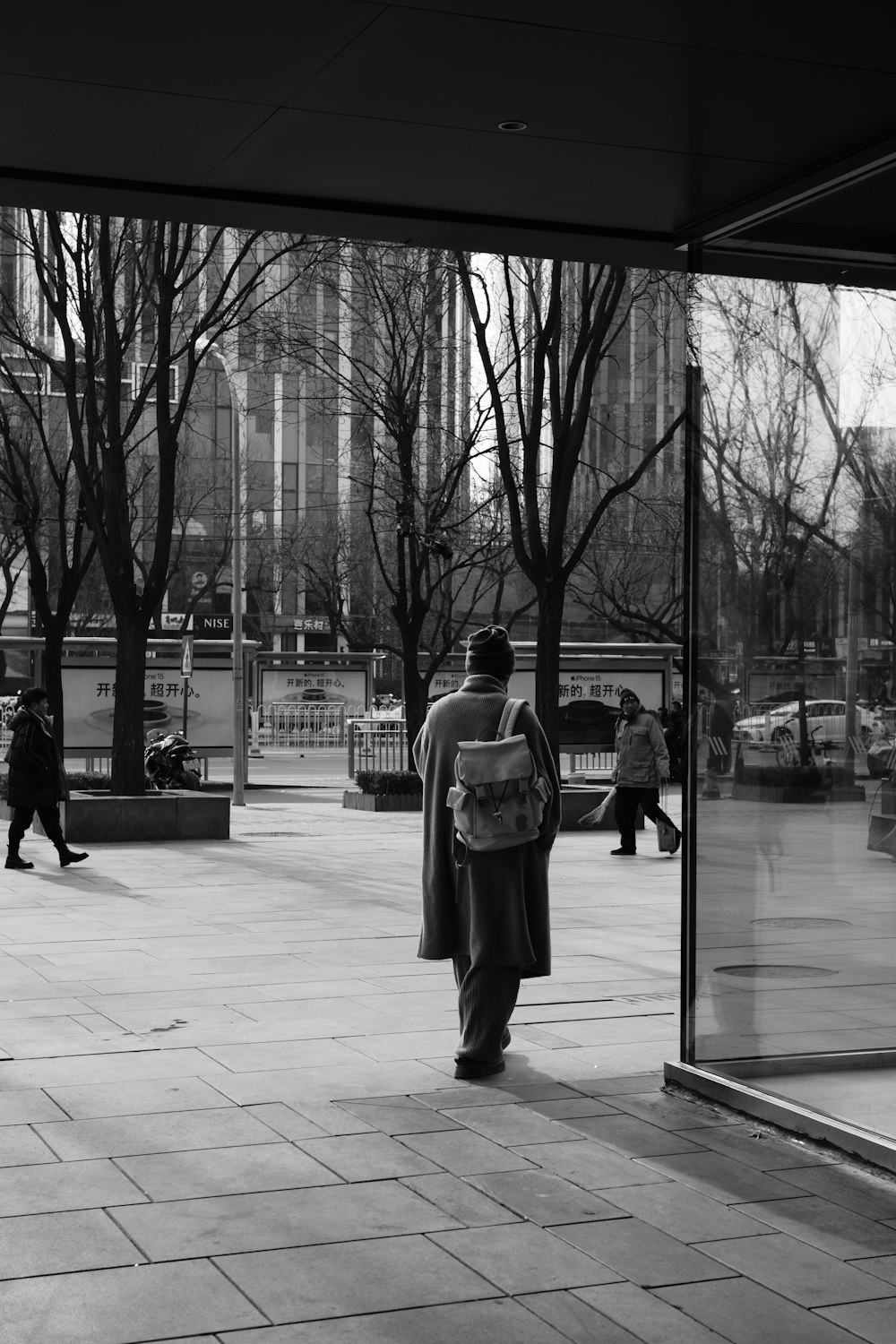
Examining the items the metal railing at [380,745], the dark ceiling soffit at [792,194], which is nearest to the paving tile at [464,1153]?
the dark ceiling soffit at [792,194]

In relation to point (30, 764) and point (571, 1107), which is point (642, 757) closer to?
Result: point (30, 764)

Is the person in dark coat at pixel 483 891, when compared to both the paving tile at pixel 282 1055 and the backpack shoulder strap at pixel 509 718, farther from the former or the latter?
the paving tile at pixel 282 1055

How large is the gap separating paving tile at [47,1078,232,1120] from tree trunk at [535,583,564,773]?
13.3 meters

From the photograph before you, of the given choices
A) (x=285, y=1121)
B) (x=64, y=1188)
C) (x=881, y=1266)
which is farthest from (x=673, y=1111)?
(x=64, y=1188)

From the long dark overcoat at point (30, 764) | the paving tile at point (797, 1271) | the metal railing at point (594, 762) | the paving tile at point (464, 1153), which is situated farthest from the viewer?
the metal railing at point (594, 762)

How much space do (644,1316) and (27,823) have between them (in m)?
12.2

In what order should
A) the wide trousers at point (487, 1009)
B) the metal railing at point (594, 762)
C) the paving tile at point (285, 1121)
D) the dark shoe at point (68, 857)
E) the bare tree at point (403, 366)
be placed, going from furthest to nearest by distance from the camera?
the metal railing at point (594, 762)
the bare tree at point (403, 366)
the dark shoe at point (68, 857)
the wide trousers at point (487, 1009)
the paving tile at point (285, 1121)

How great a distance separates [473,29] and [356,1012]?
16.4 ft

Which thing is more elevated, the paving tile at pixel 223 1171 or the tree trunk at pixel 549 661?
the tree trunk at pixel 549 661

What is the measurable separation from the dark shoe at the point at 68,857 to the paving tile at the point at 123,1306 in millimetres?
11151

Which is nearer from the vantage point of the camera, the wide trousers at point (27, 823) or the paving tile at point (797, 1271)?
the paving tile at point (797, 1271)

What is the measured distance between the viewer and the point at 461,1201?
16.5 feet

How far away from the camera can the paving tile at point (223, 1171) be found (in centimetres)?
515

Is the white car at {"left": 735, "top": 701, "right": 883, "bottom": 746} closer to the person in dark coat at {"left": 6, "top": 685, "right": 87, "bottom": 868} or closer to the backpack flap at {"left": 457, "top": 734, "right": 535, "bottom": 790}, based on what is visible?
the backpack flap at {"left": 457, "top": 734, "right": 535, "bottom": 790}
